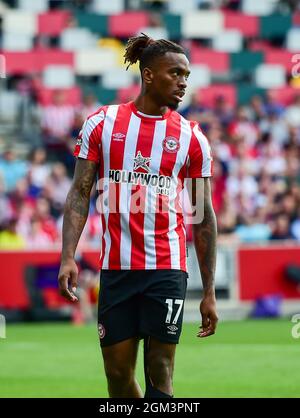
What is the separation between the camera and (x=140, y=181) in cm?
654

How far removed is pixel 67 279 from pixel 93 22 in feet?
56.8

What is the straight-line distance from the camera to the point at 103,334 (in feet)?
21.2

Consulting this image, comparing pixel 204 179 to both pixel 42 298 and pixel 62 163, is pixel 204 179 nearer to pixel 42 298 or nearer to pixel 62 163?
pixel 42 298

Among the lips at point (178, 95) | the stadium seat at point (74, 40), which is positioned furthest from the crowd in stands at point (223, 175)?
the lips at point (178, 95)

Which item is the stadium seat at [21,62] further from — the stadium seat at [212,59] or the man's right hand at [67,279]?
the man's right hand at [67,279]

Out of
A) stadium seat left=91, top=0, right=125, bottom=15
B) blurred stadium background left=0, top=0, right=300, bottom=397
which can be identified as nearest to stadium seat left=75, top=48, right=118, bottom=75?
blurred stadium background left=0, top=0, right=300, bottom=397

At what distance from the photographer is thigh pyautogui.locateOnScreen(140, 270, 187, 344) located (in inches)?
252

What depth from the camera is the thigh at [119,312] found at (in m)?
6.44

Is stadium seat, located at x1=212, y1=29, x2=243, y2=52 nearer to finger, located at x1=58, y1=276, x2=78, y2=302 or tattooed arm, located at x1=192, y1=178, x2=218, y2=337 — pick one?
tattooed arm, located at x1=192, y1=178, x2=218, y2=337

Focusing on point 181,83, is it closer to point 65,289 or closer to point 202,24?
point 65,289

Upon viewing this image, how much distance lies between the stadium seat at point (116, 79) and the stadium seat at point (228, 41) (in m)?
2.80

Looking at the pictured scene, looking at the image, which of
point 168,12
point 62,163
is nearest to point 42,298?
point 62,163

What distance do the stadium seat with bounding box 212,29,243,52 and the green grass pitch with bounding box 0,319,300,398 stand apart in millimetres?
9677

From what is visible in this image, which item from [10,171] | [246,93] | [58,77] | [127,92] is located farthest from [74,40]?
[10,171]
